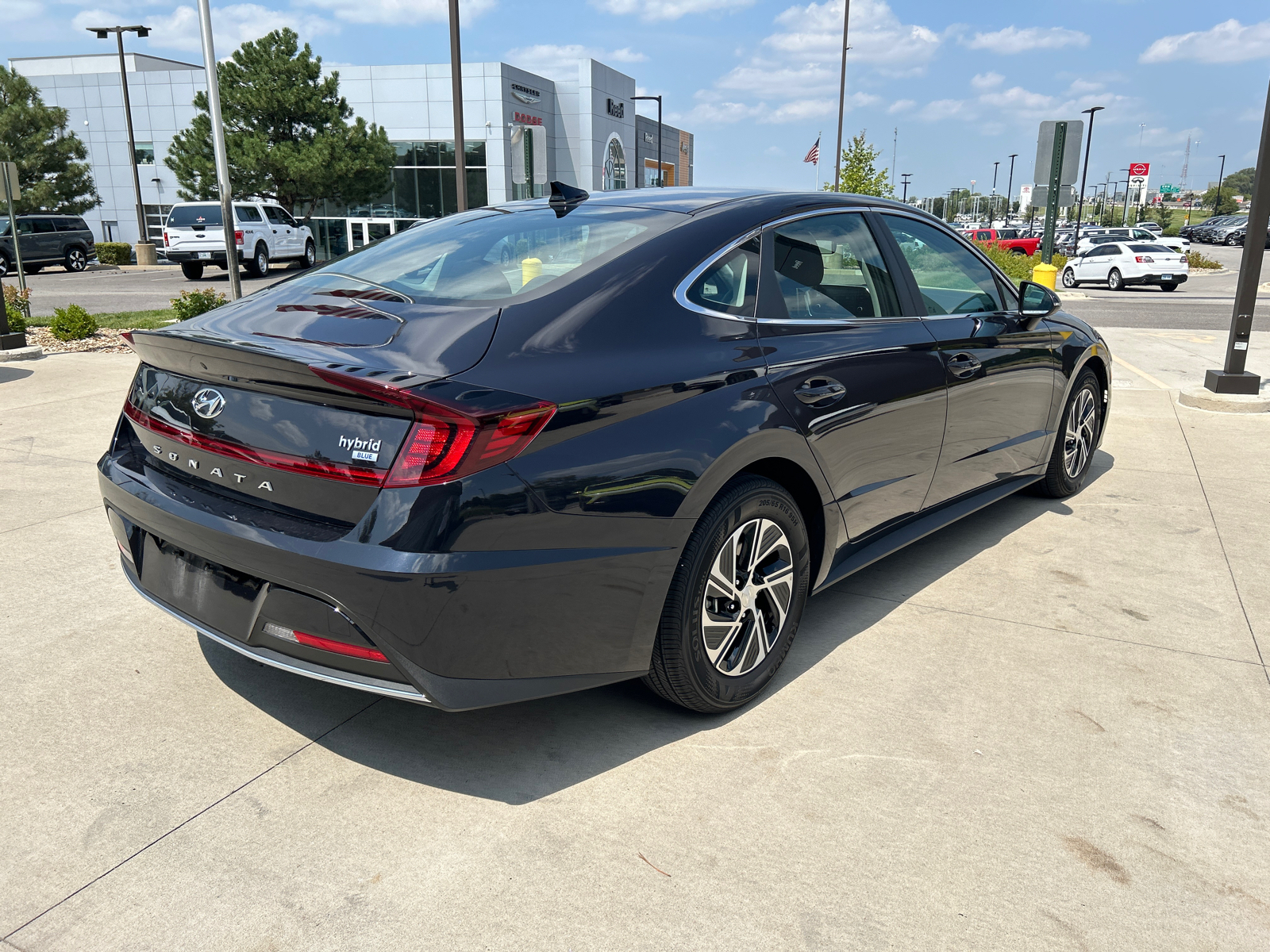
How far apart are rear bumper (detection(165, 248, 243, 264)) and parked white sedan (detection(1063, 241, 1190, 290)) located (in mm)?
24785

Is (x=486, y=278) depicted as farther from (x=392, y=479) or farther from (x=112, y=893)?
(x=112, y=893)

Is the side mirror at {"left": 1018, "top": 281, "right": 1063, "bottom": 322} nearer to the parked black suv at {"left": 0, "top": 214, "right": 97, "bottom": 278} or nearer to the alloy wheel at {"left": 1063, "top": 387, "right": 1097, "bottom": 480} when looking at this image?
the alloy wheel at {"left": 1063, "top": 387, "right": 1097, "bottom": 480}

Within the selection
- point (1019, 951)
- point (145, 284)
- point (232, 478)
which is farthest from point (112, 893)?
point (145, 284)

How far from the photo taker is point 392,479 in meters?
2.31

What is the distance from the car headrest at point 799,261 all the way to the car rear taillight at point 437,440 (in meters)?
1.40

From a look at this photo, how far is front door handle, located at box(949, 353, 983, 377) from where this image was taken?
3990 millimetres

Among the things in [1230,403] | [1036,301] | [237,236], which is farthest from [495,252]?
[237,236]

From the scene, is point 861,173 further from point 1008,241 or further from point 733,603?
point 733,603

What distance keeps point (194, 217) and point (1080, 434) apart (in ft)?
81.8

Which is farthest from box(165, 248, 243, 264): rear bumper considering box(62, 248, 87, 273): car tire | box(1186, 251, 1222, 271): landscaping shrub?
box(1186, 251, 1222, 271): landscaping shrub

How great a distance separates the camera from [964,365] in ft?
13.4

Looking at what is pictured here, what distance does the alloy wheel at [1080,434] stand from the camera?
539 centimetres

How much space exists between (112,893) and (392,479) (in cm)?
116

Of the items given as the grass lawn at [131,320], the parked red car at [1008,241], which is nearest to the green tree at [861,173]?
the parked red car at [1008,241]
